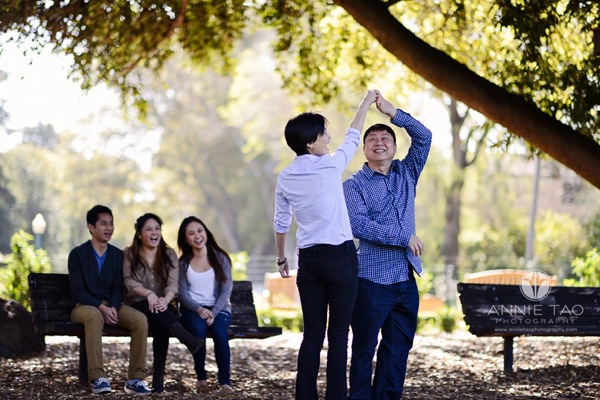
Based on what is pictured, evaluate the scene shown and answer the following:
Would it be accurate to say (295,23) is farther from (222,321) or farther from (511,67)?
(222,321)

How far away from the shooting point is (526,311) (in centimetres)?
996

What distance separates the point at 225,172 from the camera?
5975cm

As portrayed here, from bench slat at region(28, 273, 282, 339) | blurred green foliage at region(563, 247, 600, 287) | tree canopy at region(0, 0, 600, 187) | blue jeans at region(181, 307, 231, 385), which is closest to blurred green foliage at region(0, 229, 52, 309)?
tree canopy at region(0, 0, 600, 187)

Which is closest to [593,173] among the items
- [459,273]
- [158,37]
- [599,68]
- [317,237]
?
[599,68]

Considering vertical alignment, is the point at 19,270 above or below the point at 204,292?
above

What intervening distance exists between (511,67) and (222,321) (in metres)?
4.46

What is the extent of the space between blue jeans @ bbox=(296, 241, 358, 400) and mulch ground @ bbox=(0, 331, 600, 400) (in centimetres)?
197

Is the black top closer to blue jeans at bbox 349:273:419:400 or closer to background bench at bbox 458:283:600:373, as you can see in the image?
blue jeans at bbox 349:273:419:400

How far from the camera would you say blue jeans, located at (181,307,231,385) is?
8.48 meters

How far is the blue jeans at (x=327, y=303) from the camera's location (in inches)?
238

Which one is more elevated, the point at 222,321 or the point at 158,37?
the point at 158,37

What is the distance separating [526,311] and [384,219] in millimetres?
3887

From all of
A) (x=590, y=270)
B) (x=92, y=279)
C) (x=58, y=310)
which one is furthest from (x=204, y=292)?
(x=590, y=270)

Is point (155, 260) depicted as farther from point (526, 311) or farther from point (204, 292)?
point (526, 311)
